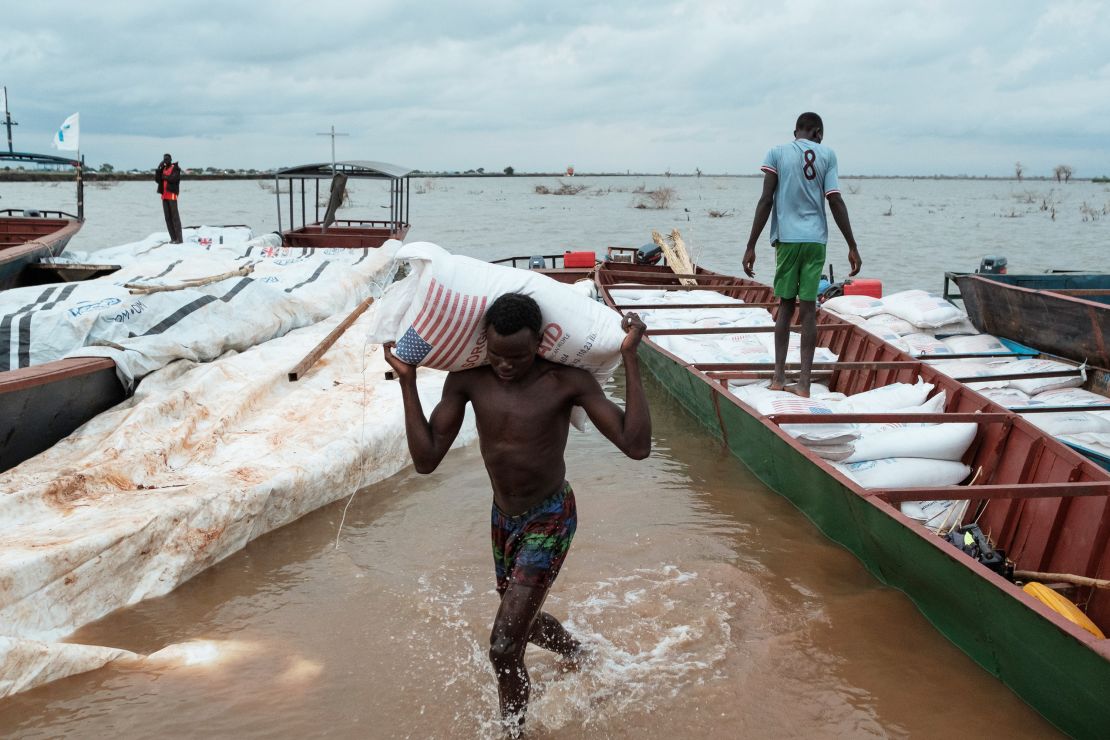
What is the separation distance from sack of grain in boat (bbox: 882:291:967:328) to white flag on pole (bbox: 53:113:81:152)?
36.8 feet

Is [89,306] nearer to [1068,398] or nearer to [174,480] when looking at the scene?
[174,480]

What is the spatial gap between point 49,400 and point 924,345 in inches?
282

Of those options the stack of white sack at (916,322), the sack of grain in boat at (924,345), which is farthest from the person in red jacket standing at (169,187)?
the sack of grain in boat at (924,345)

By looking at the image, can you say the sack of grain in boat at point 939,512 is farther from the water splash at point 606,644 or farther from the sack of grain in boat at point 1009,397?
the sack of grain in boat at point 1009,397

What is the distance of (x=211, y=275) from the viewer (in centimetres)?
727

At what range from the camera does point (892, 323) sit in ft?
27.3

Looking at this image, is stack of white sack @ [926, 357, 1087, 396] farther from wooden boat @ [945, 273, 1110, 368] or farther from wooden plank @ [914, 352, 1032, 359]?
wooden boat @ [945, 273, 1110, 368]

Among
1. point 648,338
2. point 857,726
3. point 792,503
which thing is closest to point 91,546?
point 857,726

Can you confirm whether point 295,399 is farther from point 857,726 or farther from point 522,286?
point 857,726

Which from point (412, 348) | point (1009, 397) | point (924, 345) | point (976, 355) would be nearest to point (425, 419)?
point (412, 348)

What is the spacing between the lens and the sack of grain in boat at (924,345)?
7534 millimetres

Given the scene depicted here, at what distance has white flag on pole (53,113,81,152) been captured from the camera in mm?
11664

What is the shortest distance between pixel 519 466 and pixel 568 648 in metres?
0.94

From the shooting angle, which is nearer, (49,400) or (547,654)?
(547,654)
